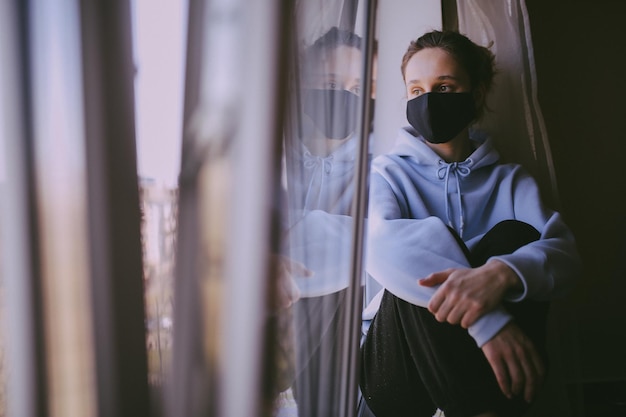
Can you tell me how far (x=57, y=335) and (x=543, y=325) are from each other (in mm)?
662

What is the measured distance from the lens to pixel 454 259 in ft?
2.38

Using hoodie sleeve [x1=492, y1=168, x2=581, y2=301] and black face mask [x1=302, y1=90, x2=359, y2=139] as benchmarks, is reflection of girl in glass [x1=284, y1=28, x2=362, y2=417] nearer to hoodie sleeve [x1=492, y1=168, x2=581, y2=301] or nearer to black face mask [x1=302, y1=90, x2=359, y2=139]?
black face mask [x1=302, y1=90, x2=359, y2=139]

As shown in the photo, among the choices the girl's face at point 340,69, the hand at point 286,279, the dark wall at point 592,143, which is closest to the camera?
the hand at point 286,279

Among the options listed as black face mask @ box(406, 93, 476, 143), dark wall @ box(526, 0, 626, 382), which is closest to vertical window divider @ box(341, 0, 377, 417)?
black face mask @ box(406, 93, 476, 143)

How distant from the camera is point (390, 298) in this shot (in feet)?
2.48

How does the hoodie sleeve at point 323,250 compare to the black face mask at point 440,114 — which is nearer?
the hoodie sleeve at point 323,250

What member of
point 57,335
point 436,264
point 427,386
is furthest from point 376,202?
point 57,335

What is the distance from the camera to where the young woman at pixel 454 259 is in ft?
2.31

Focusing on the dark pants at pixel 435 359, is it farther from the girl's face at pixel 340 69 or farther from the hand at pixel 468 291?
the girl's face at pixel 340 69

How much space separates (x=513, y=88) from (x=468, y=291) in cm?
41

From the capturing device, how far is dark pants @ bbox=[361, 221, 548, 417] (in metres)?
0.70

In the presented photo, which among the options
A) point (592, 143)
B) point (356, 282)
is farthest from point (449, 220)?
point (592, 143)

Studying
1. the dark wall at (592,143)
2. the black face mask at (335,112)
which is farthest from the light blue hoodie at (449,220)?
the dark wall at (592,143)

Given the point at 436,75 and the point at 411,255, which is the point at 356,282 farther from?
the point at 436,75
